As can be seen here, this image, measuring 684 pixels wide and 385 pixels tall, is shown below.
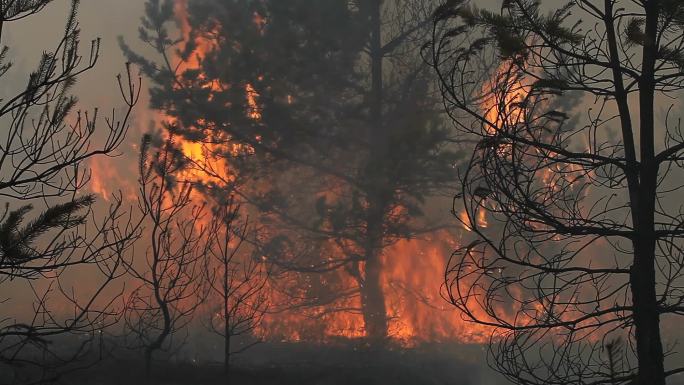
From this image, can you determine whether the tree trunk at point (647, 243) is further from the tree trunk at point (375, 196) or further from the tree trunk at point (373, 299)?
the tree trunk at point (373, 299)

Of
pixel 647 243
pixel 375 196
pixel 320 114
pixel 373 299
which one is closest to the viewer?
pixel 647 243

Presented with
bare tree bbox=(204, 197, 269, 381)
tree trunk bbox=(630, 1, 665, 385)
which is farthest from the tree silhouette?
tree trunk bbox=(630, 1, 665, 385)

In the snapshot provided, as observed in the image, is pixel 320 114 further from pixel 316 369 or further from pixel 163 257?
pixel 316 369

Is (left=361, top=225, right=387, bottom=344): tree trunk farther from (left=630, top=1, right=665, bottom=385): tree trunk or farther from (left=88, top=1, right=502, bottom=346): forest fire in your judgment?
(left=630, top=1, right=665, bottom=385): tree trunk

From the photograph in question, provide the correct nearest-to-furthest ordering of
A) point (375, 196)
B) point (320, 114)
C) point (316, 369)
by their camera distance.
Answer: point (316, 369) < point (375, 196) < point (320, 114)

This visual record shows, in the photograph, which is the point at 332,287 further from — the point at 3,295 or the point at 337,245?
the point at 3,295

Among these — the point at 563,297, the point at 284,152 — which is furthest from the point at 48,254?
the point at 563,297

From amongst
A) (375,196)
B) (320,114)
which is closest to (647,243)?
(375,196)

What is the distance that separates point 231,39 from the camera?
21688 millimetres

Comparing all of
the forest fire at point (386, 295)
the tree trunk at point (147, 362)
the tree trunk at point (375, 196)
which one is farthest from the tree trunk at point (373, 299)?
the tree trunk at point (147, 362)

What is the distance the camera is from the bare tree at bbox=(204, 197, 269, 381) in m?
14.0

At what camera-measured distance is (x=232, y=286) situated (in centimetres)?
2456

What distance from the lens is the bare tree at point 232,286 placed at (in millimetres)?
13999

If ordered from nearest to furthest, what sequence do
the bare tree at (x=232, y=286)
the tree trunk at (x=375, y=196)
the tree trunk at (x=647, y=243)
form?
the tree trunk at (x=647, y=243) → the bare tree at (x=232, y=286) → the tree trunk at (x=375, y=196)
